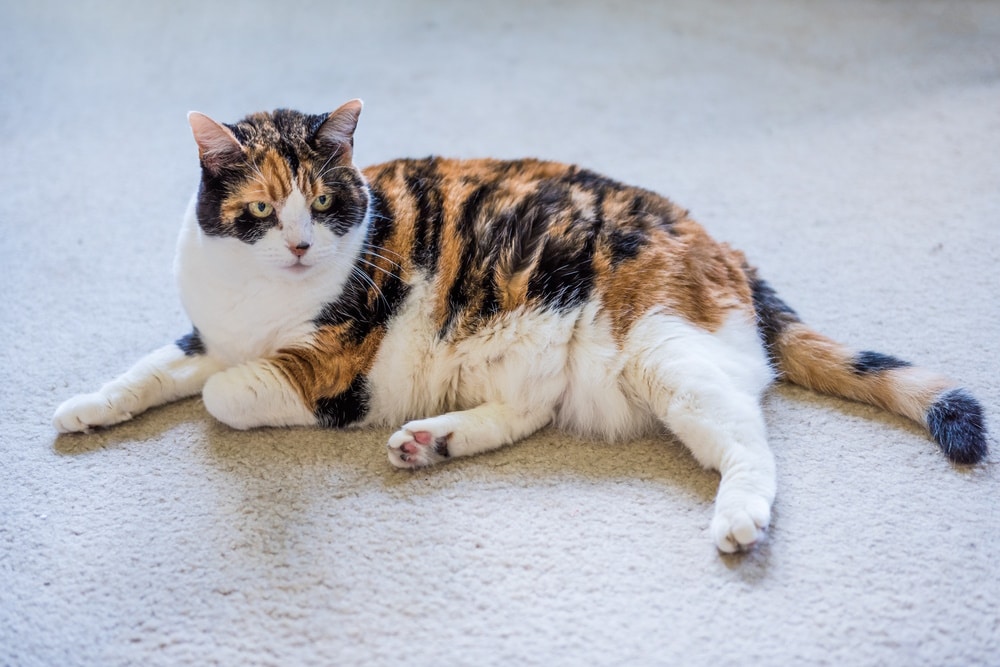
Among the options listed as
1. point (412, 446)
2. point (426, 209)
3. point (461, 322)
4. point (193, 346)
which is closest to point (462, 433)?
point (412, 446)

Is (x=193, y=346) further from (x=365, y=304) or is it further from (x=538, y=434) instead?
(x=538, y=434)

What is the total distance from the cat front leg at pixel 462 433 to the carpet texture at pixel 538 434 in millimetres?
34

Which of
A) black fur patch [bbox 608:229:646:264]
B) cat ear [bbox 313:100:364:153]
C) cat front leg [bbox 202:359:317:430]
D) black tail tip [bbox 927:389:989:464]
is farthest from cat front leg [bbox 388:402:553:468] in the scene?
black tail tip [bbox 927:389:989:464]

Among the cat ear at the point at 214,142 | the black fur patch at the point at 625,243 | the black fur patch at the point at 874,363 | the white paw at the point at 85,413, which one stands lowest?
the white paw at the point at 85,413

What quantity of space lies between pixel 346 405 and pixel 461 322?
0.29m

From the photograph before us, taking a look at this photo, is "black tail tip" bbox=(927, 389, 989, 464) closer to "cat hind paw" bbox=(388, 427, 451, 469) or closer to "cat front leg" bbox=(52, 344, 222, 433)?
"cat hind paw" bbox=(388, 427, 451, 469)

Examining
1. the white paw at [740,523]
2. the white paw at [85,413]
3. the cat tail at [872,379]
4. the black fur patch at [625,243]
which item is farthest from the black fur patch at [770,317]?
the white paw at [85,413]

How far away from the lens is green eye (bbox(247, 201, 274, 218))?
5.43ft

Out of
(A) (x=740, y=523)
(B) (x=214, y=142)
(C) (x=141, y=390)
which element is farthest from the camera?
(C) (x=141, y=390)

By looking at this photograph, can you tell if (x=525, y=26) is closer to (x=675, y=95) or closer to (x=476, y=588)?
(x=675, y=95)

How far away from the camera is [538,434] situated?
6.06ft

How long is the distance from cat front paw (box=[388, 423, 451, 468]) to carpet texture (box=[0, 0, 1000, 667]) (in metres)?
0.03

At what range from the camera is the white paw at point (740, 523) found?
4.85ft

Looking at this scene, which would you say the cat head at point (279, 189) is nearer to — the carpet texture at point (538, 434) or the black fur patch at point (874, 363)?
the carpet texture at point (538, 434)
